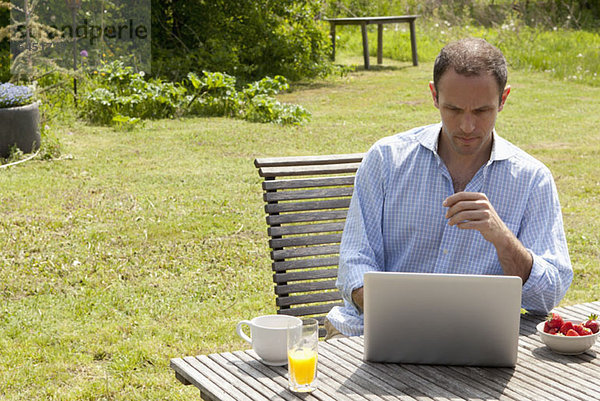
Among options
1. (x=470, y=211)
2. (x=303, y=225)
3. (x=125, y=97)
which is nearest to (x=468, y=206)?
(x=470, y=211)

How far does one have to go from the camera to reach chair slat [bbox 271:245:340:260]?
3.20 metres

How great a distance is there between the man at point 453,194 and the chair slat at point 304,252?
0.57 m

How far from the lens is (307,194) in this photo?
3.28 metres

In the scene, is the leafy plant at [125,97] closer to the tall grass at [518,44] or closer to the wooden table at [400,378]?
the tall grass at [518,44]

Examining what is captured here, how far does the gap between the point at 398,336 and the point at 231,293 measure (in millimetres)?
2747

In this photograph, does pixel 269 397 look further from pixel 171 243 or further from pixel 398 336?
pixel 171 243

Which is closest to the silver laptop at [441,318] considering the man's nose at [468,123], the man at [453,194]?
the man at [453,194]

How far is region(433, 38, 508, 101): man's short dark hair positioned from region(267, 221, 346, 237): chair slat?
3.60 feet

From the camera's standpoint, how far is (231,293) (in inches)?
179

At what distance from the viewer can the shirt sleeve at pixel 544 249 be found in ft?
7.34

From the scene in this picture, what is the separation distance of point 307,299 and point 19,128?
15.9 feet

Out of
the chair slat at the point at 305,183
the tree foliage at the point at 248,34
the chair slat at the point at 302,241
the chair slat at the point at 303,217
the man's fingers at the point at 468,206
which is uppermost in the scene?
the tree foliage at the point at 248,34

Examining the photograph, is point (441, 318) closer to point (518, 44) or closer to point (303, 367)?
point (303, 367)

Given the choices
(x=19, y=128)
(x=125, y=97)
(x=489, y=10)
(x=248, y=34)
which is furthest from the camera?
(x=489, y=10)
